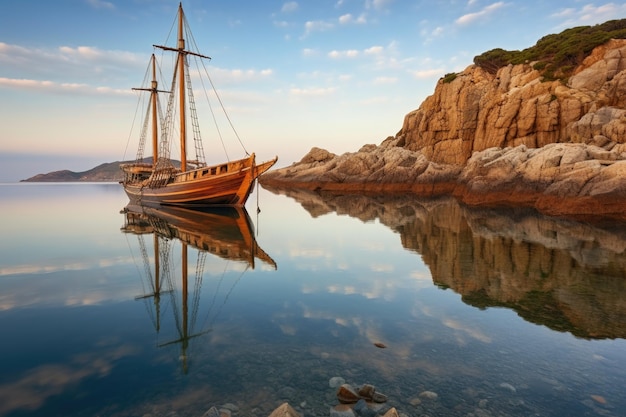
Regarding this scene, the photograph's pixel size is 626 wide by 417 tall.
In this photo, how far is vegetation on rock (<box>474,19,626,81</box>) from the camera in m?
52.4

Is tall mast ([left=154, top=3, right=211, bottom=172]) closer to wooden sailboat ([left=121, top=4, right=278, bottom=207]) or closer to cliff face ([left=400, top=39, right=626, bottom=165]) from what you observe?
wooden sailboat ([left=121, top=4, right=278, bottom=207])

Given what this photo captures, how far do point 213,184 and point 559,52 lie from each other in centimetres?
5363

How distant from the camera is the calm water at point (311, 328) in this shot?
5.69 meters

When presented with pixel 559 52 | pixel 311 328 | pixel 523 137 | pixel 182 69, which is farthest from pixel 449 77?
pixel 311 328

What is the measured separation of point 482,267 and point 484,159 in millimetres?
35278

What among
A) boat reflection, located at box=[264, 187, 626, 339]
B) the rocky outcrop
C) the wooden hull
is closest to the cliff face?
the rocky outcrop

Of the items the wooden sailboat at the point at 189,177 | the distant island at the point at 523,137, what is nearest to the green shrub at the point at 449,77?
the distant island at the point at 523,137

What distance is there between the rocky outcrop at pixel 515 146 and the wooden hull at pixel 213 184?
2383 centimetres

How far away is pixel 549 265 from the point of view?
1426 cm

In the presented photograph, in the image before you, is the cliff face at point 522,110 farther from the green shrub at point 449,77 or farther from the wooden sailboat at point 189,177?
the wooden sailboat at point 189,177

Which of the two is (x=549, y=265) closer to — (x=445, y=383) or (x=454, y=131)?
(x=445, y=383)

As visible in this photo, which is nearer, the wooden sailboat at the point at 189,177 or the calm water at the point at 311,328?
the calm water at the point at 311,328

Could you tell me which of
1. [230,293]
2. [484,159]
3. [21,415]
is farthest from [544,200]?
[21,415]

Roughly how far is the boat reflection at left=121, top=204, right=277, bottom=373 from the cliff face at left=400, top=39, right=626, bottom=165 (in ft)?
116
